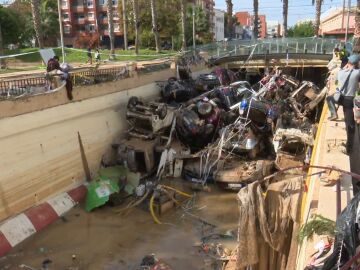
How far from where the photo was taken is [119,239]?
1206 centimetres

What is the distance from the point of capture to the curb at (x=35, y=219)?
1150cm

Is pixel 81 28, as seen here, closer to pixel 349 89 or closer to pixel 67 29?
pixel 67 29

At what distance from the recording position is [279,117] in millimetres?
17234

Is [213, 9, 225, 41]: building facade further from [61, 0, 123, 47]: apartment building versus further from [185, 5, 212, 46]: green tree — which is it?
[185, 5, 212, 46]: green tree

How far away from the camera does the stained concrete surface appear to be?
10938 mm

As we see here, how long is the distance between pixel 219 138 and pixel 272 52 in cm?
1225

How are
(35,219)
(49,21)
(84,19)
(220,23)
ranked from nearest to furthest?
(35,219) < (49,21) < (84,19) < (220,23)

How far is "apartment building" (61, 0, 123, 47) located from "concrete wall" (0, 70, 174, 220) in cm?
5164

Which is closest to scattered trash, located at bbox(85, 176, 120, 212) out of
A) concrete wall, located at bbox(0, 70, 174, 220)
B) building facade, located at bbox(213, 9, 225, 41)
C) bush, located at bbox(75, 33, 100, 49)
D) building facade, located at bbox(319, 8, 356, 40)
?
concrete wall, located at bbox(0, 70, 174, 220)

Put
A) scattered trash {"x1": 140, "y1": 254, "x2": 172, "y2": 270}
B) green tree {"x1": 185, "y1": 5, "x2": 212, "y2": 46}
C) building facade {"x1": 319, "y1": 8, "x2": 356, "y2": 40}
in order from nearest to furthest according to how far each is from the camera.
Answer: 1. scattered trash {"x1": 140, "y1": 254, "x2": 172, "y2": 270}
2. green tree {"x1": 185, "y1": 5, "x2": 212, "y2": 46}
3. building facade {"x1": 319, "y1": 8, "x2": 356, "y2": 40}

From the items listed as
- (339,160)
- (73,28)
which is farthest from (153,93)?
(73,28)

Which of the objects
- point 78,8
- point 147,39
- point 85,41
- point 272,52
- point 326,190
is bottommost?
point 326,190

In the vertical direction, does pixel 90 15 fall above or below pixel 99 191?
above

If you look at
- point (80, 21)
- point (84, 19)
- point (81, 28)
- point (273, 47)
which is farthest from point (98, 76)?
point (81, 28)
